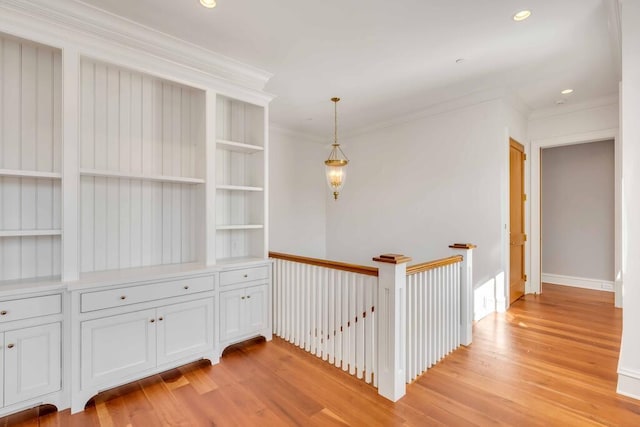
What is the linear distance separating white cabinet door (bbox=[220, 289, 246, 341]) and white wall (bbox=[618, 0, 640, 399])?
300 cm

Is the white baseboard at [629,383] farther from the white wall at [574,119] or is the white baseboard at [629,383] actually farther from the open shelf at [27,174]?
the open shelf at [27,174]

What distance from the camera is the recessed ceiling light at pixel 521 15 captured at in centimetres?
235

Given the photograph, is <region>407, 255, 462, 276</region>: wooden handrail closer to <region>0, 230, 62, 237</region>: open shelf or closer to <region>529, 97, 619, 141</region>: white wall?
<region>0, 230, 62, 237</region>: open shelf

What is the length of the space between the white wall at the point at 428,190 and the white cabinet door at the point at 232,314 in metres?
2.84

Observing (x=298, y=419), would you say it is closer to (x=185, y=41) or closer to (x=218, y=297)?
(x=218, y=297)

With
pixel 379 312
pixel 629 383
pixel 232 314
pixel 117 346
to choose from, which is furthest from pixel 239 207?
pixel 629 383

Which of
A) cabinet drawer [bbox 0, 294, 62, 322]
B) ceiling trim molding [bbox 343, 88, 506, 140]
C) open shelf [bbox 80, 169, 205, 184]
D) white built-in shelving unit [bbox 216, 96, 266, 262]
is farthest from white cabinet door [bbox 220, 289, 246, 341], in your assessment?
ceiling trim molding [bbox 343, 88, 506, 140]

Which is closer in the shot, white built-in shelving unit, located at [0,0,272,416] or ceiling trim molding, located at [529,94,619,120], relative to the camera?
white built-in shelving unit, located at [0,0,272,416]

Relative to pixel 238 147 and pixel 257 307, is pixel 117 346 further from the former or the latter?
pixel 238 147

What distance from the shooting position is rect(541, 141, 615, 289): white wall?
200 inches

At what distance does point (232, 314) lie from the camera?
299 cm

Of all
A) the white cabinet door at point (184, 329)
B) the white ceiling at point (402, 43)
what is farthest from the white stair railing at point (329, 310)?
the white ceiling at point (402, 43)

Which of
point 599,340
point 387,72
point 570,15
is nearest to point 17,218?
point 387,72

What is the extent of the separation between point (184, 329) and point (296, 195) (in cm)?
339
